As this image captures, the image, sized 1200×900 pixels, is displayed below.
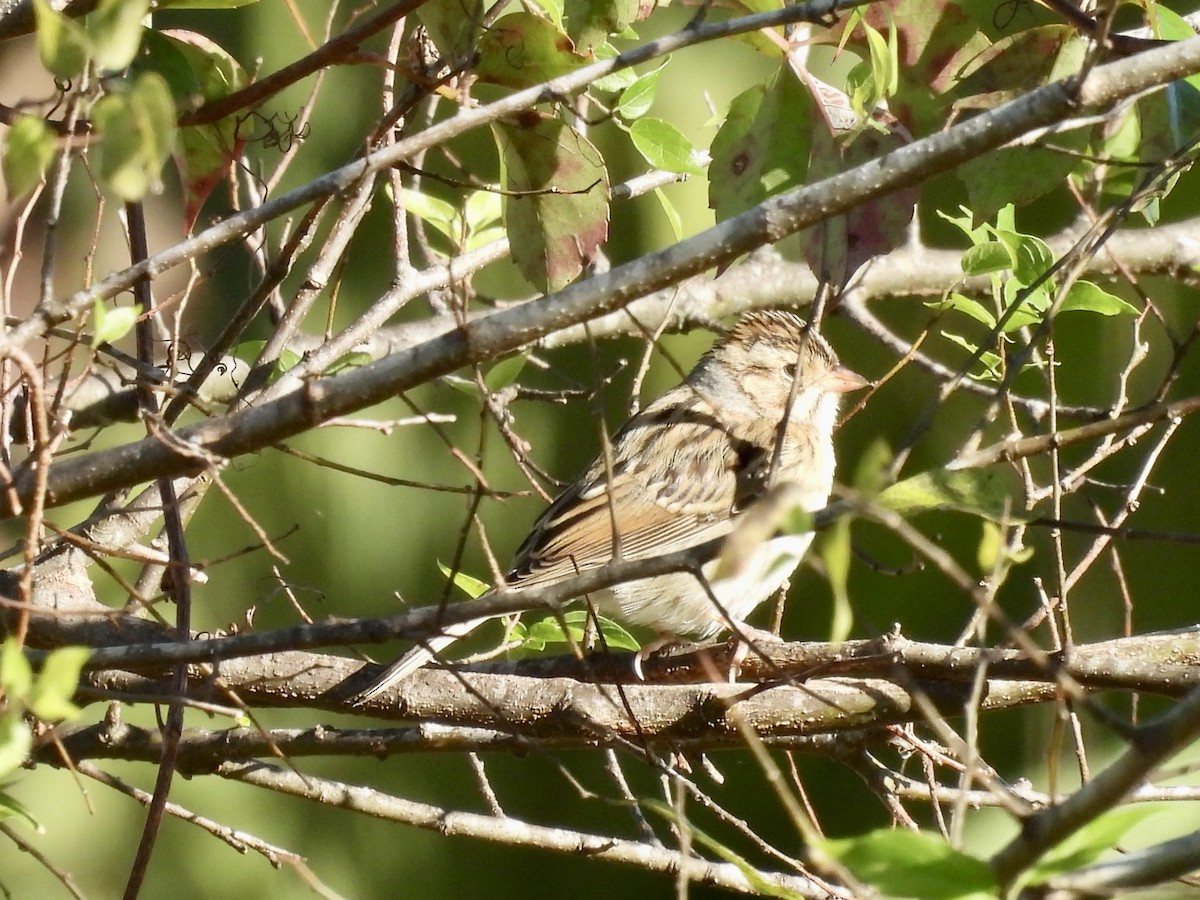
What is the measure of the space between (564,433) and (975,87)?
9.43 ft

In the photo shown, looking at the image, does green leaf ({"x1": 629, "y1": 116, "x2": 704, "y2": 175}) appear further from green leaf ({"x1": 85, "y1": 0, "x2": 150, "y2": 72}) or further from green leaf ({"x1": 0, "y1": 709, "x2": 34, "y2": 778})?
green leaf ({"x1": 0, "y1": 709, "x2": 34, "y2": 778})

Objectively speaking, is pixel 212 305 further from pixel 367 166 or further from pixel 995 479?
pixel 995 479

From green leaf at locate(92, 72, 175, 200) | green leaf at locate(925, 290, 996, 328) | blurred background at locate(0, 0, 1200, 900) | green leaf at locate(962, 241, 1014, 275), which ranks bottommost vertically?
blurred background at locate(0, 0, 1200, 900)

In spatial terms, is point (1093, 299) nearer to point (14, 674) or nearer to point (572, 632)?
point (572, 632)

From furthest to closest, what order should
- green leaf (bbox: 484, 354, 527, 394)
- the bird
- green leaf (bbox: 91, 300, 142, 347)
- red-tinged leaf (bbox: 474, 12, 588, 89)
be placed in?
1. the bird
2. green leaf (bbox: 484, 354, 527, 394)
3. red-tinged leaf (bbox: 474, 12, 588, 89)
4. green leaf (bbox: 91, 300, 142, 347)

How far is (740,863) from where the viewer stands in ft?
5.04

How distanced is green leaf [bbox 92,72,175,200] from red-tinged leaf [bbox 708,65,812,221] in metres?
0.97

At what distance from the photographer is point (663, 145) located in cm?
245

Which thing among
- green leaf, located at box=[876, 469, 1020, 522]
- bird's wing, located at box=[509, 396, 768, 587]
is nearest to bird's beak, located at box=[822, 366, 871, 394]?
bird's wing, located at box=[509, 396, 768, 587]

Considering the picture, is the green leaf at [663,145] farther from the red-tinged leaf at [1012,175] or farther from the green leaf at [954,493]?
the green leaf at [954,493]

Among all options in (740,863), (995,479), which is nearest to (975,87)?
(995,479)

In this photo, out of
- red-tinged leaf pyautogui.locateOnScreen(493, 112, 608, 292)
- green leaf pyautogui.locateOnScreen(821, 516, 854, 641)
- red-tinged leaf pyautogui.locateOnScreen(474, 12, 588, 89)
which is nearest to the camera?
green leaf pyautogui.locateOnScreen(821, 516, 854, 641)

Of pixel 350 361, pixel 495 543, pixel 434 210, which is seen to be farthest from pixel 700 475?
pixel 350 361

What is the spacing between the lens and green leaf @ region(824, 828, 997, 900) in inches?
45.1
